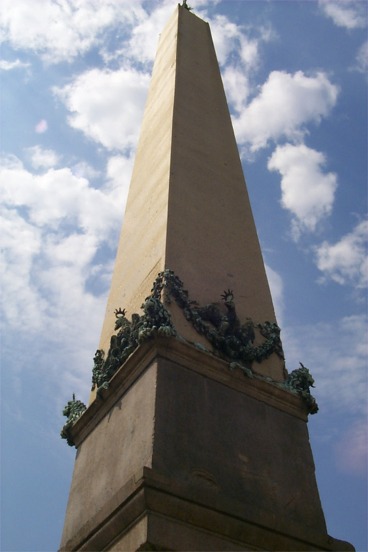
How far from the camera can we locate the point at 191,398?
→ 18.5 ft

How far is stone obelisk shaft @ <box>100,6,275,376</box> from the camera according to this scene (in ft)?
24.1

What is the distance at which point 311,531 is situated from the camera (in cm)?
536

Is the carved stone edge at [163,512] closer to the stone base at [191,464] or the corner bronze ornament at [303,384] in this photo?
the stone base at [191,464]

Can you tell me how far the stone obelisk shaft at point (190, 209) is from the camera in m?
7.36

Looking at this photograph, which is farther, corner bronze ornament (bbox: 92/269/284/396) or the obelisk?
corner bronze ornament (bbox: 92/269/284/396)

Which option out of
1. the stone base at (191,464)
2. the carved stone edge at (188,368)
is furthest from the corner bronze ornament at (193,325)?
the stone base at (191,464)

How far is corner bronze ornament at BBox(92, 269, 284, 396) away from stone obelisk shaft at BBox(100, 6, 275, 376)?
21 centimetres

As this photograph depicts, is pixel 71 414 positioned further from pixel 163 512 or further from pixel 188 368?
pixel 163 512

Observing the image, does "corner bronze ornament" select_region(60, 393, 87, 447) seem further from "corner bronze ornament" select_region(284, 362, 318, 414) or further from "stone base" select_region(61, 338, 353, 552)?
"corner bronze ornament" select_region(284, 362, 318, 414)

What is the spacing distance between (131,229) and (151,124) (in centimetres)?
262

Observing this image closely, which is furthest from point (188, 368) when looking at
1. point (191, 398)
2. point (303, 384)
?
point (303, 384)

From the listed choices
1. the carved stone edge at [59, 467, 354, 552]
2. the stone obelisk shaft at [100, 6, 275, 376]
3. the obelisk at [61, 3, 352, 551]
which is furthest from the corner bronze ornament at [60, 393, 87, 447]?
the carved stone edge at [59, 467, 354, 552]

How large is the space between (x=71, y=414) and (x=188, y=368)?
198cm

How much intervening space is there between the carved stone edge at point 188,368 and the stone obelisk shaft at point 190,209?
463mm
